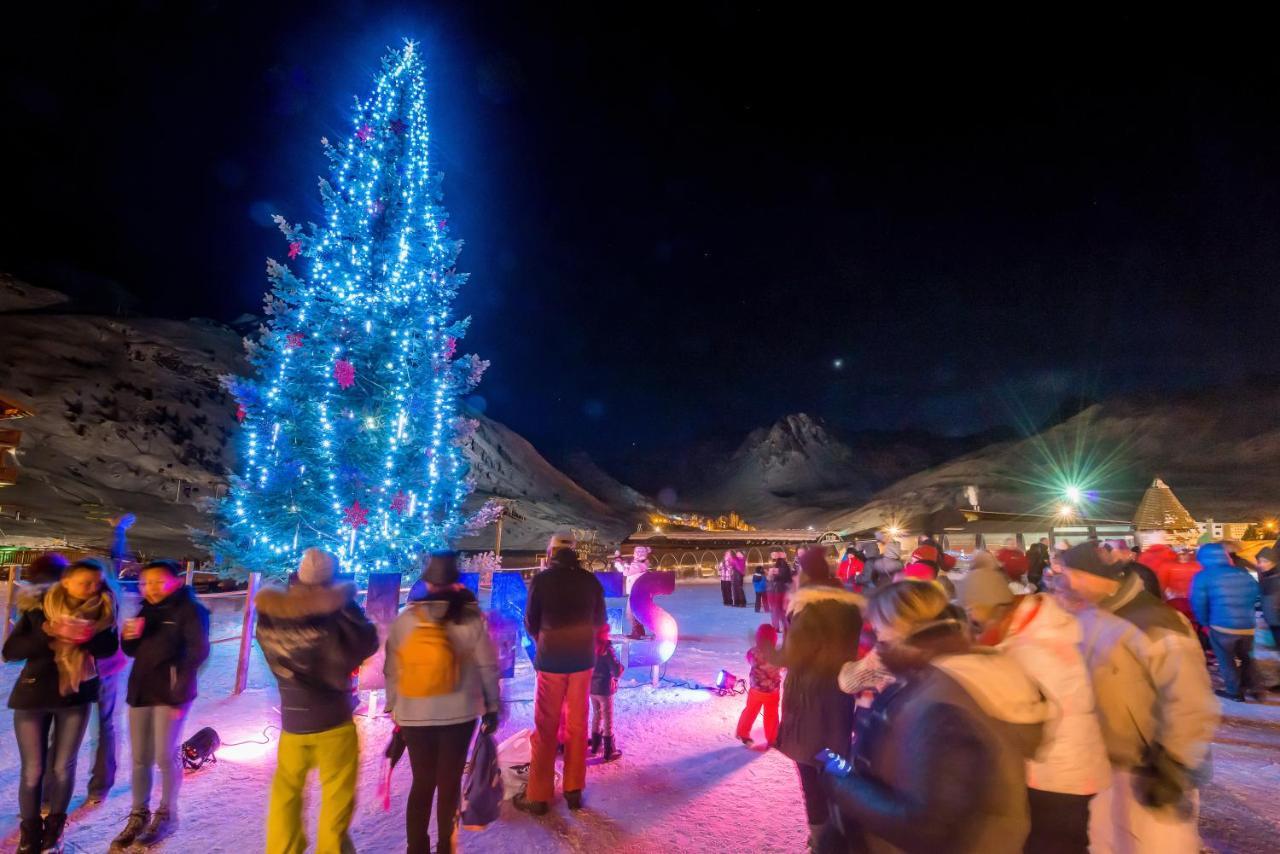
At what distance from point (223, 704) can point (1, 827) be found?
3.31m

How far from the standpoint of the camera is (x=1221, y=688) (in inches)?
334

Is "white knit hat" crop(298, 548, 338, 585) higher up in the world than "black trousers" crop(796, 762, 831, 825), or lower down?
higher up

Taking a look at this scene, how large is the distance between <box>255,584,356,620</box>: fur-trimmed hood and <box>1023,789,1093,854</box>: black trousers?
3365 mm

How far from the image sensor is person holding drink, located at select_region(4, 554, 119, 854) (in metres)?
3.84

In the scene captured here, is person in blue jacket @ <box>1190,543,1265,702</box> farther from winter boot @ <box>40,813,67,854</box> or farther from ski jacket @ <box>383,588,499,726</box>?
winter boot @ <box>40,813,67,854</box>

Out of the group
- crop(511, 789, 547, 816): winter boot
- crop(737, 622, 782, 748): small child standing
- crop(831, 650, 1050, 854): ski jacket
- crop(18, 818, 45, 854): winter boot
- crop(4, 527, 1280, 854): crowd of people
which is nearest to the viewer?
crop(831, 650, 1050, 854): ski jacket

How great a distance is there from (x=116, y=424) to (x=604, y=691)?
54.6 meters

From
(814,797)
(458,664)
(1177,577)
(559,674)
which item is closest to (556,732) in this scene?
(559,674)

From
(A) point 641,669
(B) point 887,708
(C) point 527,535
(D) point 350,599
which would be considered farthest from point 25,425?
(B) point 887,708

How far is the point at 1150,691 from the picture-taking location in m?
2.91

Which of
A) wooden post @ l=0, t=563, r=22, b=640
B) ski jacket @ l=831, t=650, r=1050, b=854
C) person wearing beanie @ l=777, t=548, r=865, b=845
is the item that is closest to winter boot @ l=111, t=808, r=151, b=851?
wooden post @ l=0, t=563, r=22, b=640

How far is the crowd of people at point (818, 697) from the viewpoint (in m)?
2.03

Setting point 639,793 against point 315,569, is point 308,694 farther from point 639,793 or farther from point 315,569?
point 639,793

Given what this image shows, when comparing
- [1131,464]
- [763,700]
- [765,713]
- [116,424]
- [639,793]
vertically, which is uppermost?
[1131,464]
